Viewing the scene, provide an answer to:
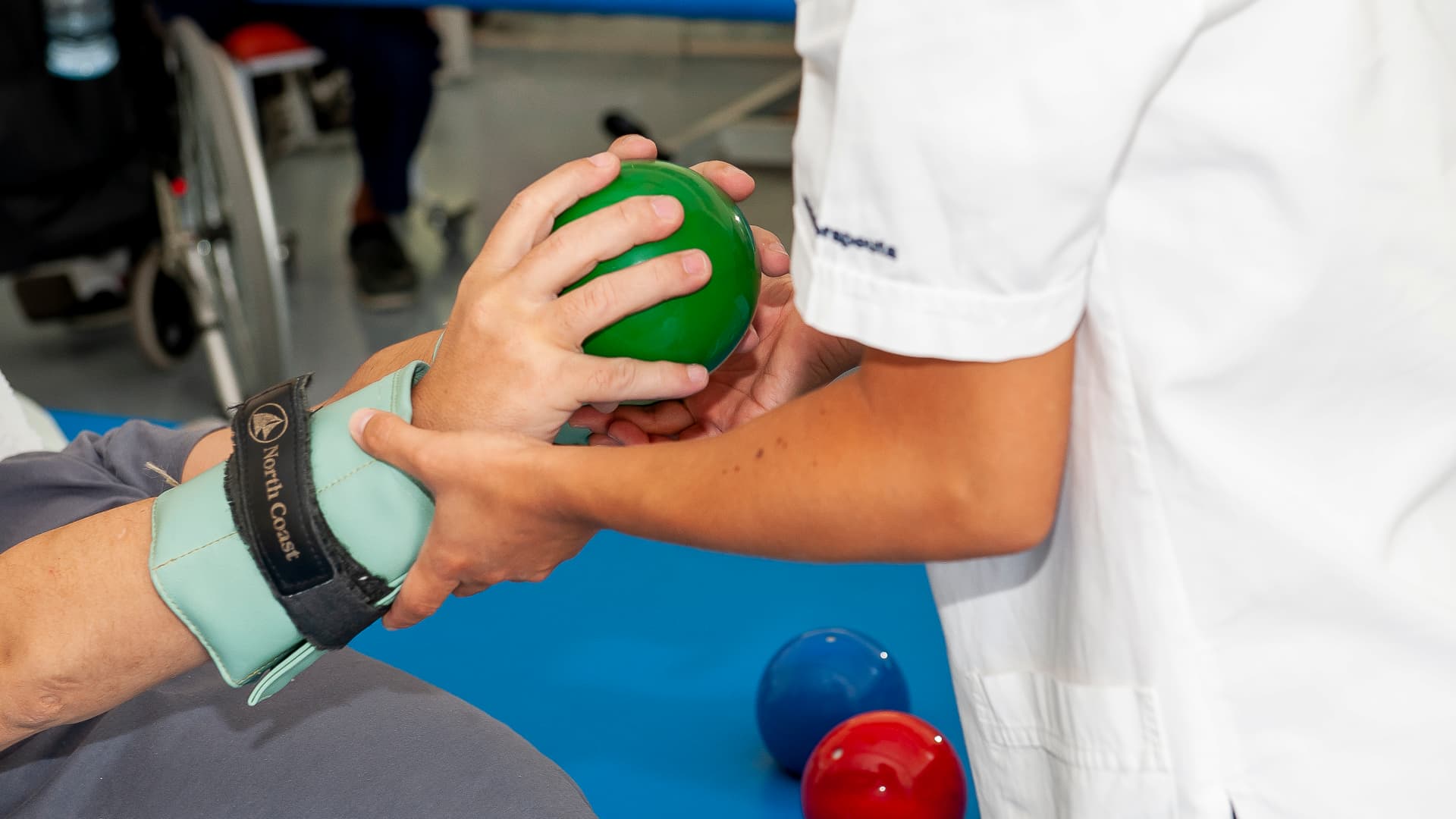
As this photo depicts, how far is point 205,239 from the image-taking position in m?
2.36

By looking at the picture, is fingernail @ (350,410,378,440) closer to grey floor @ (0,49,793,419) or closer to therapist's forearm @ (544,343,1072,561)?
therapist's forearm @ (544,343,1072,561)

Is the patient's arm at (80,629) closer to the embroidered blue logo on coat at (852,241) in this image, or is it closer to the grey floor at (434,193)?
the embroidered blue logo on coat at (852,241)

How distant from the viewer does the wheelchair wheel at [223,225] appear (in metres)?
2.20

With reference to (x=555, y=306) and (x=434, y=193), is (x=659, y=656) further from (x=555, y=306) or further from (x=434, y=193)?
(x=434, y=193)

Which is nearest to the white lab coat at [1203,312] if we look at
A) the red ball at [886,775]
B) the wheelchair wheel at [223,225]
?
the red ball at [886,775]

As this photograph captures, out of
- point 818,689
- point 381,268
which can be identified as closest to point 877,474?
point 818,689

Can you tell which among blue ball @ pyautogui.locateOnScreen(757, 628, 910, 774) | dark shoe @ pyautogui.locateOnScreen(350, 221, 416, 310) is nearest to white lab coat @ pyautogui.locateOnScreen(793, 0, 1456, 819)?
blue ball @ pyautogui.locateOnScreen(757, 628, 910, 774)

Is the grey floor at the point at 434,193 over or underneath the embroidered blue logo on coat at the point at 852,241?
underneath

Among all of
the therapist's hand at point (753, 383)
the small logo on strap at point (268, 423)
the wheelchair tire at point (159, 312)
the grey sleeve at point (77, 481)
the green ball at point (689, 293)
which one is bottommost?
the wheelchair tire at point (159, 312)

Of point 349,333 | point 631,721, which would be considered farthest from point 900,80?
point 349,333

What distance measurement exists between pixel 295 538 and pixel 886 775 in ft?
2.13

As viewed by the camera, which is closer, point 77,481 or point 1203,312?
point 1203,312

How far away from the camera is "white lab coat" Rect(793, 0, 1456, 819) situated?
0.55 metres

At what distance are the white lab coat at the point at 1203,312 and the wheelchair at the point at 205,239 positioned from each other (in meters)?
1.82
